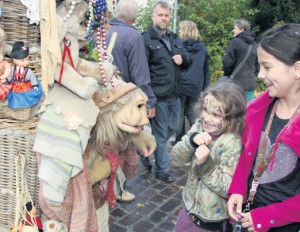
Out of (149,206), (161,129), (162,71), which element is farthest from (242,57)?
(149,206)

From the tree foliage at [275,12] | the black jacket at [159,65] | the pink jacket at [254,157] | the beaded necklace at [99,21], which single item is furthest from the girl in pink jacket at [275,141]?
the tree foliage at [275,12]

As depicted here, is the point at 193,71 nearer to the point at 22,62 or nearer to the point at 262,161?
the point at 262,161

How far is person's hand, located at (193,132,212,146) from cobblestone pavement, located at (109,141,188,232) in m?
1.60

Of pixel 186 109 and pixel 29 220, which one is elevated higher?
pixel 29 220

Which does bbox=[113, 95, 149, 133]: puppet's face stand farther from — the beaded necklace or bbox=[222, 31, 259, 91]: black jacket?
bbox=[222, 31, 259, 91]: black jacket

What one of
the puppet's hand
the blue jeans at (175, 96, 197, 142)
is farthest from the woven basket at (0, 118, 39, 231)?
the blue jeans at (175, 96, 197, 142)

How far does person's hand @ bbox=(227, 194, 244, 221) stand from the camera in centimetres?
203

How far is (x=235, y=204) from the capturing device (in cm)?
207

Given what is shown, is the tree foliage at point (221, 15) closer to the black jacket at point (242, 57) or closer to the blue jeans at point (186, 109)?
the black jacket at point (242, 57)

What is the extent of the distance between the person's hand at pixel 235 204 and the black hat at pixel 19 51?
1.36 meters

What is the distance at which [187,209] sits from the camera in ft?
7.78

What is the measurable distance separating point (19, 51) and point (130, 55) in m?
2.11

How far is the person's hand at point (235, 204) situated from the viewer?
203 centimetres

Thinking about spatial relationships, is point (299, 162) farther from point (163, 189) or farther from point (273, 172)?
point (163, 189)
